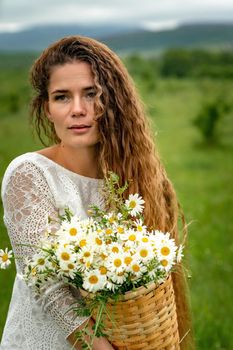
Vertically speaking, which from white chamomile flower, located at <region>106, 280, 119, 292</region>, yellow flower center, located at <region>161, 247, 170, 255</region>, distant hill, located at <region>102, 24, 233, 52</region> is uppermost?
yellow flower center, located at <region>161, 247, 170, 255</region>

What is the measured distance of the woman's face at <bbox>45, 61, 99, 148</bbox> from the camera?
9.12 feet

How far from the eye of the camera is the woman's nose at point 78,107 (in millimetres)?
2750

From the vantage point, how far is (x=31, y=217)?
8.55ft

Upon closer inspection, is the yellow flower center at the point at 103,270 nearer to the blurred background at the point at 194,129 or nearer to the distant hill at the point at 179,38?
the blurred background at the point at 194,129

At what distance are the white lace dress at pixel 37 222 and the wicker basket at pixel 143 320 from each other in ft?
0.66

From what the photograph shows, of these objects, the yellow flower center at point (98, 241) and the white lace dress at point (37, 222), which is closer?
the yellow flower center at point (98, 241)

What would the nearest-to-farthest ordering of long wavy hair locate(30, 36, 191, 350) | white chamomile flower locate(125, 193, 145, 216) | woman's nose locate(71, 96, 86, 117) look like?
white chamomile flower locate(125, 193, 145, 216) < woman's nose locate(71, 96, 86, 117) < long wavy hair locate(30, 36, 191, 350)

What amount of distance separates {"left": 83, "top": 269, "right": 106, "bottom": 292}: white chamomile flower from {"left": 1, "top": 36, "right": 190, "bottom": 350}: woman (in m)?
0.29

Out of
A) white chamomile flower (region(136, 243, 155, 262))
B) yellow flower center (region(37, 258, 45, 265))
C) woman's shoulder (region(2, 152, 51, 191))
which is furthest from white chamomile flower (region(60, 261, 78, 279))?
woman's shoulder (region(2, 152, 51, 191))

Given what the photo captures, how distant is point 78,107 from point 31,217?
47cm

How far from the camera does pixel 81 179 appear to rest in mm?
2973

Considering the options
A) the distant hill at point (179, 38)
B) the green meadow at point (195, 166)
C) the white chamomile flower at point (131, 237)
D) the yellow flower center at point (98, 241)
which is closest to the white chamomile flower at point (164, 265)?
the white chamomile flower at point (131, 237)

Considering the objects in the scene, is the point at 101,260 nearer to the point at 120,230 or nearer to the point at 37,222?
the point at 120,230

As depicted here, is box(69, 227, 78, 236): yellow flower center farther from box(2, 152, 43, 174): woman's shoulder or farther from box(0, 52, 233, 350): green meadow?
box(0, 52, 233, 350): green meadow
